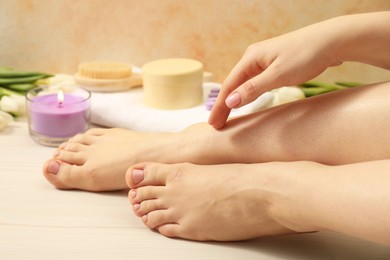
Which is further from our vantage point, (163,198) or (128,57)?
(128,57)

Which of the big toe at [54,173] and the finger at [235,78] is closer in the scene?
the finger at [235,78]

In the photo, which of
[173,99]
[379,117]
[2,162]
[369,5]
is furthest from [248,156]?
[369,5]

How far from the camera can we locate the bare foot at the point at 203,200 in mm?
1116

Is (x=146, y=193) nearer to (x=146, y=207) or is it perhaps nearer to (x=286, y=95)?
(x=146, y=207)

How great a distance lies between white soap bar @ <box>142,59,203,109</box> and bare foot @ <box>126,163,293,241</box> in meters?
0.42

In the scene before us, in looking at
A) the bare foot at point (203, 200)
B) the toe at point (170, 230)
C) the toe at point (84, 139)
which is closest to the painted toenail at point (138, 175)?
the bare foot at point (203, 200)

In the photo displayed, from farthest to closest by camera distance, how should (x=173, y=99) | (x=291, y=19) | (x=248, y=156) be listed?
1. (x=291, y=19)
2. (x=173, y=99)
3. (x=248, y=156)

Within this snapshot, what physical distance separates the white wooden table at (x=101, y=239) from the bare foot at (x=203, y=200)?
0.09 feet

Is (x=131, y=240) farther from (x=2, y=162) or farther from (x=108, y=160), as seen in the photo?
(x=2, y=162)

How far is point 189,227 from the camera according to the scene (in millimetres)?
1164

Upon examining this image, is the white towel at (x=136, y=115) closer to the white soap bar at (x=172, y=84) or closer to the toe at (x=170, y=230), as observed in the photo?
the white soap bar at (x=172, y=84)

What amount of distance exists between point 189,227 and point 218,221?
5 cm

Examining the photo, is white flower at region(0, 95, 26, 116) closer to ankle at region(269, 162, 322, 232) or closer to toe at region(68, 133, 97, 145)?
toe at region(68, 133, 97, 145)

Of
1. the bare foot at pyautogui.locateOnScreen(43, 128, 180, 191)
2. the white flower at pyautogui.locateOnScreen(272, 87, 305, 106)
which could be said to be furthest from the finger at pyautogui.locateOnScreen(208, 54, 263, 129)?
the white flower at pyautogui.locateOnScreen(272, 87, 305, 106)
